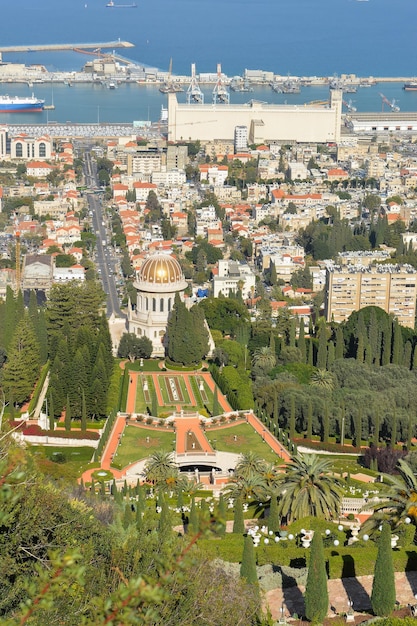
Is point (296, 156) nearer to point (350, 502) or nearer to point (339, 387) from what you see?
point (339, 387)

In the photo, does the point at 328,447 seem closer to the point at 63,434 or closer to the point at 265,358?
the point at 265,358

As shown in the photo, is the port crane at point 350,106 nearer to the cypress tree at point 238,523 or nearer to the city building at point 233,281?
the city building at point 233,281

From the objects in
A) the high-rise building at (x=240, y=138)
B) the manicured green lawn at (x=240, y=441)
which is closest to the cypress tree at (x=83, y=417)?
the manicured green lawn at (x=240, y=441)

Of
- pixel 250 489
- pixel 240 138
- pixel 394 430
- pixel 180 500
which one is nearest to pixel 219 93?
pixel 240 138

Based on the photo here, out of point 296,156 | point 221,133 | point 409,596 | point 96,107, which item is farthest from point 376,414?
point 96,107

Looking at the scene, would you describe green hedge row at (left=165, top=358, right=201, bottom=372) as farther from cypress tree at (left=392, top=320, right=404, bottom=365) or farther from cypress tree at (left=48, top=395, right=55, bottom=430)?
cypress tree at (left=48, top=395, right=55, bottom=430)
